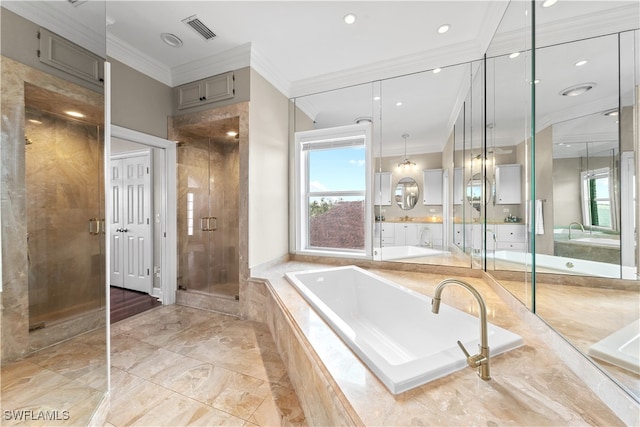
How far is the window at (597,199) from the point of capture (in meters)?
0.80

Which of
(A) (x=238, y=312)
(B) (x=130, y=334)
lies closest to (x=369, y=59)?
(A) (x=238, y=312)

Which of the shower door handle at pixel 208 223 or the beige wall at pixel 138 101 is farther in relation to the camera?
the shower door handle at pixel 208 223

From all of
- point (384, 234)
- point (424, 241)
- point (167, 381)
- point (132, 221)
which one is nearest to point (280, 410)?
point (167, 381)

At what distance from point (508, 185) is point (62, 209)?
347 cm

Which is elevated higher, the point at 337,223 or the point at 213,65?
the point at 213,65

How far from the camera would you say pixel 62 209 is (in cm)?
198

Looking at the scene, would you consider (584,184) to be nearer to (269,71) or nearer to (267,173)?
(267,173)

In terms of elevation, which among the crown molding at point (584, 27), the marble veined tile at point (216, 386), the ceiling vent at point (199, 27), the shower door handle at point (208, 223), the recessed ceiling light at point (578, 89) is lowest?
the marble veined tile at point (216, 386)

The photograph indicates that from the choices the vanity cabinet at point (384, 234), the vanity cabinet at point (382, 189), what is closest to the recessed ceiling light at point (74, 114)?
the vanity cabinet at point (382, 189)

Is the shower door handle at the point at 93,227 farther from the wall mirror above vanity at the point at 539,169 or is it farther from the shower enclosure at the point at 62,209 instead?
the wall mirror above vanity at the point at 539,169

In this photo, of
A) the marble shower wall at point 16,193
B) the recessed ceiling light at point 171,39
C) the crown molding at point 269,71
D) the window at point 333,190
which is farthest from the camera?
the window at point 333,190

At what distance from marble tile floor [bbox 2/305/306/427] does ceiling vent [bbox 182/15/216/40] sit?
8.62 ft

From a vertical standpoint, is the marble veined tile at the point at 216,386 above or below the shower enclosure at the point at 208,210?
below

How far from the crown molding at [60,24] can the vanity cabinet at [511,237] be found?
297cm
